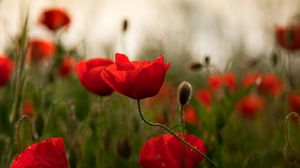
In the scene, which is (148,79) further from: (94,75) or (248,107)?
(248,107)

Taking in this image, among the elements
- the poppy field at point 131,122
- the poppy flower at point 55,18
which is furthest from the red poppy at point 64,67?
the poppy flower at point 55,18

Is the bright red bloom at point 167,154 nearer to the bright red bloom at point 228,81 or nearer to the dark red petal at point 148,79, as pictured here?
the dark red petal at point 148,79

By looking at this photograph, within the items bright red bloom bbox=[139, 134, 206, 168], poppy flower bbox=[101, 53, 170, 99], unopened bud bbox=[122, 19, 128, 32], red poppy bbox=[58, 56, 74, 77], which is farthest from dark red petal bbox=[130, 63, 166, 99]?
red poppy bbox=[58, 56, 74, 77]

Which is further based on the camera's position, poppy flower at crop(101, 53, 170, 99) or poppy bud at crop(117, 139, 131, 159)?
poppy bud at crop(117, 139, 131, 159)

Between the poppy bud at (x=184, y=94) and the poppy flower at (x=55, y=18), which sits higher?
the poppy flower at (x=55, y=18)

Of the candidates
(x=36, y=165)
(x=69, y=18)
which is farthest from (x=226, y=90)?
(x=69, y=18)

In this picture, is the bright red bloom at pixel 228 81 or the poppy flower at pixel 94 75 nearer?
the poppy flower at pixel 94 75

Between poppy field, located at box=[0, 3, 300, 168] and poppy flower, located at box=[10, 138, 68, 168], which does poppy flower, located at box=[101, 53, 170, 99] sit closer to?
poppy field, located at box=[0, 3, 300, 168]
